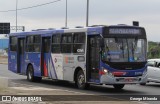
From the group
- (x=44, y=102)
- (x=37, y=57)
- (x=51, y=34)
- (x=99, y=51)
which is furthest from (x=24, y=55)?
(x=44, y=102)

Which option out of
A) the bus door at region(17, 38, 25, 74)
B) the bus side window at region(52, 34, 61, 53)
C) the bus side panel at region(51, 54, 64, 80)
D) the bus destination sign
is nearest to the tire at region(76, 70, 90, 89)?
the bus side panel at region(51, 54, 64, 80)

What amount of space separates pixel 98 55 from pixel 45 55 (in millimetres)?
5629

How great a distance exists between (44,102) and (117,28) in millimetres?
6924

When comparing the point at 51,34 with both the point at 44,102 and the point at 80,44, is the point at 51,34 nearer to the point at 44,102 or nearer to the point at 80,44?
the point at 80,44

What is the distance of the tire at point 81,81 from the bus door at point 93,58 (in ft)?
1.79

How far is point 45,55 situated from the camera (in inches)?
978

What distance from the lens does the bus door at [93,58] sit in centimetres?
1997

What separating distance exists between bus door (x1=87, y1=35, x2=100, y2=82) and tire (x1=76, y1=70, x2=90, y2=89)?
55 cm

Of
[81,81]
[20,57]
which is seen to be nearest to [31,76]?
[20,57]

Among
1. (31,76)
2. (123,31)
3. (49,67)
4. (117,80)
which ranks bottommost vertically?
(31,76)

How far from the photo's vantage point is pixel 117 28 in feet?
65.6

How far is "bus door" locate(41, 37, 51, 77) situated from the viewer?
24.6 metres

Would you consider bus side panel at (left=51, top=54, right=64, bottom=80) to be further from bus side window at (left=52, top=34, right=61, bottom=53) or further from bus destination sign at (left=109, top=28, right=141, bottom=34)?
bus destination sign at (left=109, top=28, right=141, bottom=34)

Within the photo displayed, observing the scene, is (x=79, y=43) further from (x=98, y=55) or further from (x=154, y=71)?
(x=154, y=71)
